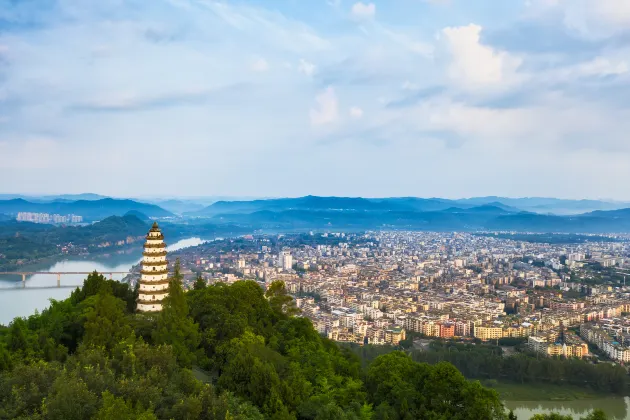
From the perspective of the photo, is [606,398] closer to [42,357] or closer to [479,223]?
[42,357]

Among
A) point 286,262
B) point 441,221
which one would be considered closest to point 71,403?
point 286,262

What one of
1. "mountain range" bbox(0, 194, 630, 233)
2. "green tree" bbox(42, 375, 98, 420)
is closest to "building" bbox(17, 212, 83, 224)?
"mountain range" bbox(0, 194, 630, 233)

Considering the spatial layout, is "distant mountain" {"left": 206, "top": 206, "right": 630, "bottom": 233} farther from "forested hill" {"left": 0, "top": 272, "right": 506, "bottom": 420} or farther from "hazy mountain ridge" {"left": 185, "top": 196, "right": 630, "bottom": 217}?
"forested hill" {"left": 0, "top": 272, "right": 506, "bottom": 420}

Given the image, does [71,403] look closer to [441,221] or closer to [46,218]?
[46,218]

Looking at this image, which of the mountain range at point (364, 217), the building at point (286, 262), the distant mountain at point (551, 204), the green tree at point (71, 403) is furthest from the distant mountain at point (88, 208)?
the green tree at point (71, 403)

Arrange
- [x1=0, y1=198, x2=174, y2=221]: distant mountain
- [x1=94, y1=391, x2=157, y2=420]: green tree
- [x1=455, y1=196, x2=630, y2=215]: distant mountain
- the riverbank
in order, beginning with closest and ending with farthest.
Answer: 1. [x1=94, y1=391, x2=157, y2=420]: green tree
2. the riverbank
3. [x1=0, y1=198, x2=174, y2=221]: distant mountain
4. [x1=455, y1=196, x2=630, y2=215]: distant mountain

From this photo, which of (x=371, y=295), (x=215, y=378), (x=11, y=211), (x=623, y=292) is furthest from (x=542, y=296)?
(x=11, y=211)

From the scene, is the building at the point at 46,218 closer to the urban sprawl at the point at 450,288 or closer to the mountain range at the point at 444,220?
the mountain range at the point at 444,220
